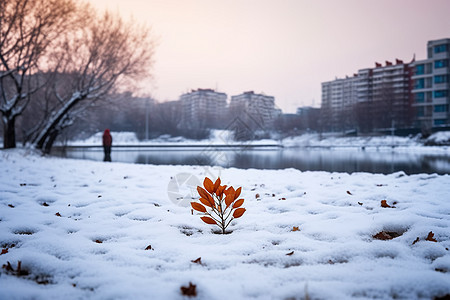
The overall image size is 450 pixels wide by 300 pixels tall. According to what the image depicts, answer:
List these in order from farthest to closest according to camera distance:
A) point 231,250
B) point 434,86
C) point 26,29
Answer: point 434,86 < point 26,29 < point 231,250

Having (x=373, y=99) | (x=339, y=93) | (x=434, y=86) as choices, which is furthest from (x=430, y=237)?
(x=339, y=93)

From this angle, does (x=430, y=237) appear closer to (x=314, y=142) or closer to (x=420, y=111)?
(x=314, y=142)

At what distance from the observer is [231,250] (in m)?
2.09

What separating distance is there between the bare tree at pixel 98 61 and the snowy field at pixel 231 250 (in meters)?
11.7

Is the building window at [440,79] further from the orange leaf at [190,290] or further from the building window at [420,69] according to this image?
the orange leaf at [190,290]

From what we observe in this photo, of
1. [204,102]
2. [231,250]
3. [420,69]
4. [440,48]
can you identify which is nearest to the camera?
[231,250]

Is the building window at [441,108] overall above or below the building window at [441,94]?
Result: below

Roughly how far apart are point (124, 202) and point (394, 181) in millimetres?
5009

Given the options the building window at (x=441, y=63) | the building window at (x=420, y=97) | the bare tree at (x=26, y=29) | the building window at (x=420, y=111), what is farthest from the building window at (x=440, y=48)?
the bare tree at (x=26, y=29)

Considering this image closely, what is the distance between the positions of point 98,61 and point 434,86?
2185 inches

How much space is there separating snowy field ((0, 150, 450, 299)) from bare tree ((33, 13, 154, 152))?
11.7 meters

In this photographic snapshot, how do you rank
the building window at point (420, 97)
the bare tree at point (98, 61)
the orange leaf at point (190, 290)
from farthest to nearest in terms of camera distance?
the building window at point (420, 97)
the bare tree at point (98, 61)
the orange leaf at point (190, 290)

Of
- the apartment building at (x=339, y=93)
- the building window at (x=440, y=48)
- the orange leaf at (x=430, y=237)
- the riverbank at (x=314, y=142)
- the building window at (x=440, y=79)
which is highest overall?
the apartment building at (x=339, y=93)

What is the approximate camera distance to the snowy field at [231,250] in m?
1.48
